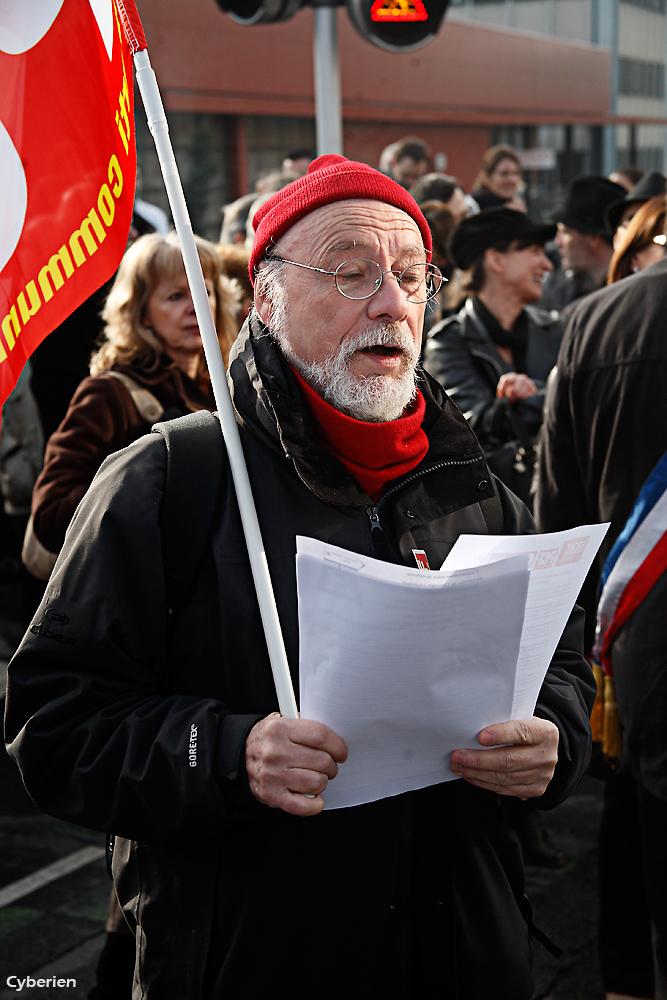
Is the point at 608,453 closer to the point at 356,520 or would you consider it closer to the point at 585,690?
the point at 585,690

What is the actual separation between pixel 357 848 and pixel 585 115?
25.8m

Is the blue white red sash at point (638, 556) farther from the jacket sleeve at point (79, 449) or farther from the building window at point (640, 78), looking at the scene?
the building window at point (640, 78)

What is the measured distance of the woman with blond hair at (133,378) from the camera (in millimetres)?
3117

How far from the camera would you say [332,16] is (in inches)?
186

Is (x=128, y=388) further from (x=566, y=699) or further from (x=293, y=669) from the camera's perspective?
(x=566, y=699)

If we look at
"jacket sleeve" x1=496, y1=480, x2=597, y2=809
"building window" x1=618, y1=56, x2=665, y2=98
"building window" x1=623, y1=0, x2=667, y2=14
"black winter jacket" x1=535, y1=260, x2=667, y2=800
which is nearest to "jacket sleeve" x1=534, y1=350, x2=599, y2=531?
"black winter jacket" x1=535, y1=260, x2=667, y2=800

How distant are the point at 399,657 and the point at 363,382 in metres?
0.58

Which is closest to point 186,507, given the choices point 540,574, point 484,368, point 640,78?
point 540,574

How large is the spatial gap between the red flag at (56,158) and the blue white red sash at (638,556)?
4.48ft

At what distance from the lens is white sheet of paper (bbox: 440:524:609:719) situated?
1.51m

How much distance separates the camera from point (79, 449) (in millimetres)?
3113

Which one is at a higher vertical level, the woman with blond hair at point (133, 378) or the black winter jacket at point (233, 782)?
the woman with blond hair at point (133, 378)

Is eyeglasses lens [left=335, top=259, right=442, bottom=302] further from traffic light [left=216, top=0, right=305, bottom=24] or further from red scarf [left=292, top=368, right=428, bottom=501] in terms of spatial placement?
traffic light [left=216, top=0, right=305, bottom=24]

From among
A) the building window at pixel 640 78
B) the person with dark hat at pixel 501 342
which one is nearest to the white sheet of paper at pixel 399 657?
the person with dark hat at pixel 501 342
